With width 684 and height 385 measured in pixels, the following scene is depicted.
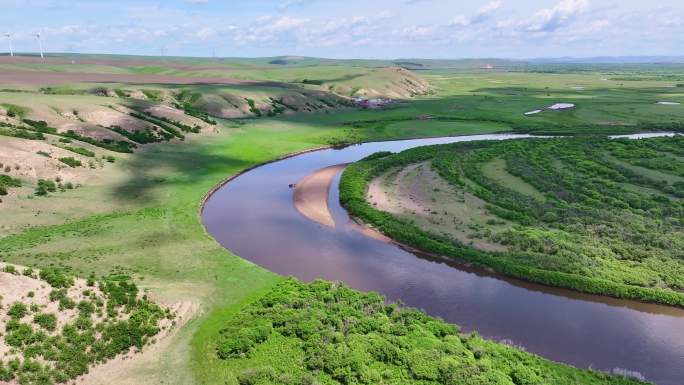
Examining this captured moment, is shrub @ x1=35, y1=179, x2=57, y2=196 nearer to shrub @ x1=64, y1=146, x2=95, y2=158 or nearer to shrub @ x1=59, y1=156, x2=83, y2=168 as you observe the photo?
shrub @ x1=59, y1=156, x2=83, y2=168

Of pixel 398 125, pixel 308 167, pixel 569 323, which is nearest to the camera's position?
pixel 569 323

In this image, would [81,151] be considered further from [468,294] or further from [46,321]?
[468,294]

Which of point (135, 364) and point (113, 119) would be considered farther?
point (113, 119)

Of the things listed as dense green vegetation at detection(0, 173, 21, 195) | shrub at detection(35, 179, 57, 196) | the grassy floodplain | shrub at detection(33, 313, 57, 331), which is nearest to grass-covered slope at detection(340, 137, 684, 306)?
the grassy floodplain

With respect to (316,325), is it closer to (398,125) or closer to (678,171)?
(678,171)

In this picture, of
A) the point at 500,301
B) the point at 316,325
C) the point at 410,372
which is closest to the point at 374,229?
the point at 500,301

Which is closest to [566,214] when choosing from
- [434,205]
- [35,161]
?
[434,205]

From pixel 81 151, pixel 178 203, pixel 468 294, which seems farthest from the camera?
pixel 81 151
